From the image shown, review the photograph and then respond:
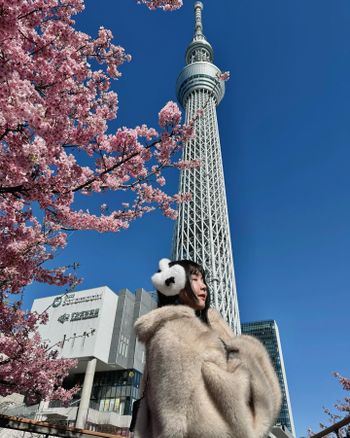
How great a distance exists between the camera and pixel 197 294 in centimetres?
223

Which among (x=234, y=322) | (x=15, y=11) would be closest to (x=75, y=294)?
(x=234, y=322)

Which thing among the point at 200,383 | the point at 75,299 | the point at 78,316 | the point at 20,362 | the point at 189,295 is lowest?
the point at 200,383

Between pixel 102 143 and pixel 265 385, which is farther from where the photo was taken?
pixel 102 143

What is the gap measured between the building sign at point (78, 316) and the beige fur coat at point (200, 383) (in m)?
35.2

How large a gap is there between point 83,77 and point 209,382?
4341 millimetres

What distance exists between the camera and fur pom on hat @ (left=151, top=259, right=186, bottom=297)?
2.14 metres

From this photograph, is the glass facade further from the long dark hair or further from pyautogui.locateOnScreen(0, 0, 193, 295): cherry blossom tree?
the long dark hair

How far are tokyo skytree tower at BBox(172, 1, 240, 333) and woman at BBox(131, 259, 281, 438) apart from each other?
3582cm

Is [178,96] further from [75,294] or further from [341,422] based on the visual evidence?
[341,422]

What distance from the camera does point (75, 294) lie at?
124ft

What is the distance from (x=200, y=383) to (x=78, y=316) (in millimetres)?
36673

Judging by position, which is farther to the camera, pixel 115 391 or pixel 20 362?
pixel 115 391

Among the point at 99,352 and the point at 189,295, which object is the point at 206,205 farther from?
the point at 189,295

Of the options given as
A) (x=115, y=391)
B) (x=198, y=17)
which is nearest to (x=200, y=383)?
(x=115, y=391)
